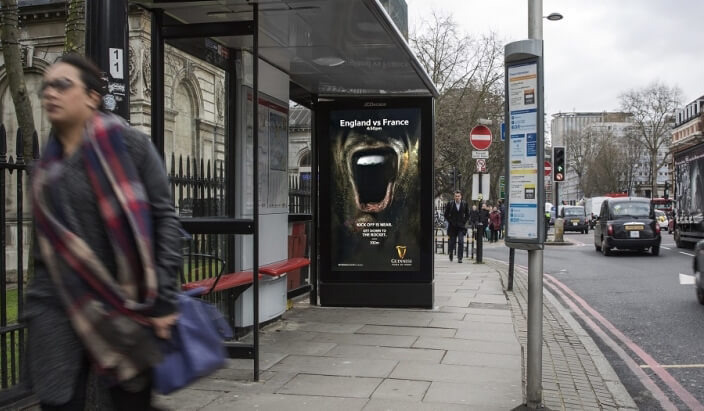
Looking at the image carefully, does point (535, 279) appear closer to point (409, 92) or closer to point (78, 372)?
point (78, 372)

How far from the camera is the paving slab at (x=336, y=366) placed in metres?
5.57

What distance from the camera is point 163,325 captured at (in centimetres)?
218

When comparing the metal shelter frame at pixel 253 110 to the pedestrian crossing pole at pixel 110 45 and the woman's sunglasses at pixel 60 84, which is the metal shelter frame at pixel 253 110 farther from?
the woman's sunglasses at pixel 60 84

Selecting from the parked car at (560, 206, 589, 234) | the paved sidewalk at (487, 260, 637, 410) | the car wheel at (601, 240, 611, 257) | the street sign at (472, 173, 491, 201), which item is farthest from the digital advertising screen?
the parked car at (560, 206, 589, 234)

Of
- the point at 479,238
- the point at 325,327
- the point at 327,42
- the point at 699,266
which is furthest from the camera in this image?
the point at 479,238

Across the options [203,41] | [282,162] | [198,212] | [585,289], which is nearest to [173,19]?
[203,41]

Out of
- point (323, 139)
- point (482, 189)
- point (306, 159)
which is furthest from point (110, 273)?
point (482, 189)

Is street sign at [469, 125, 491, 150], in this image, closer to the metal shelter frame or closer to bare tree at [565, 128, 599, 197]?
the metal shelter frame

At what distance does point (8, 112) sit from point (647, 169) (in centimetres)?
10794

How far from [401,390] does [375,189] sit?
13.6ft

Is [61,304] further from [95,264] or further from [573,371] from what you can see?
[573,371]

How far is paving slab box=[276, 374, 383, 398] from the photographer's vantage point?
4917 millimetres

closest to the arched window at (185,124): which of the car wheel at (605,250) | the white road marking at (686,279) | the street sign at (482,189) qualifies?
the street sign at (482,189)

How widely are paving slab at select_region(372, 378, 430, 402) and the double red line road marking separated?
6.25ft
